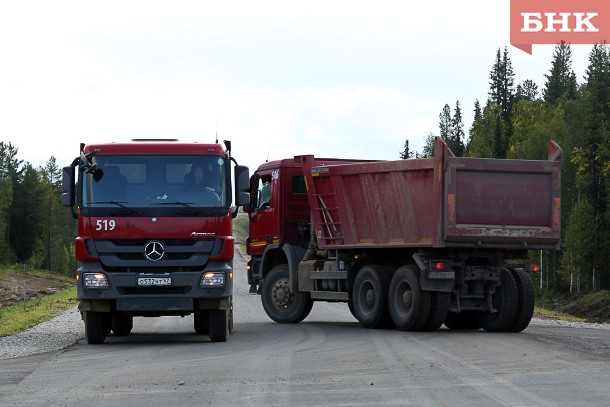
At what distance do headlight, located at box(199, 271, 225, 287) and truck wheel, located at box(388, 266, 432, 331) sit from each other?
411 cm

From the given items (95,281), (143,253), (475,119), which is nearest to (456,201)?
(143,253)

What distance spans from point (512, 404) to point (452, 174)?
970 cm

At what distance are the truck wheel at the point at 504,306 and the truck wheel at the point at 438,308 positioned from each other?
1239 millimetres

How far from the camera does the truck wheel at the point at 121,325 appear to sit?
2180 centimetres

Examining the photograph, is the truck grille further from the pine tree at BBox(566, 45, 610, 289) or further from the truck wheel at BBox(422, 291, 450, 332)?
the pine tree at BBox(566, 45, 610, 289)

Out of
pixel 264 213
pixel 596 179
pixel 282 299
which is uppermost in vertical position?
pixel 596 179

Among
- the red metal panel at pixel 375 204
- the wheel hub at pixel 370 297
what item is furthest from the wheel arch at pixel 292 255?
the wheel hub at pixel 370 297

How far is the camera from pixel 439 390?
12.0 metres

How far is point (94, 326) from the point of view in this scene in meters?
19.1

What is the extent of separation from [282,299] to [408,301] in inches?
176

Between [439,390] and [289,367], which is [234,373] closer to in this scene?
[289,367]

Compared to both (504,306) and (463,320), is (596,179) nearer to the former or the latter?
(463,320)

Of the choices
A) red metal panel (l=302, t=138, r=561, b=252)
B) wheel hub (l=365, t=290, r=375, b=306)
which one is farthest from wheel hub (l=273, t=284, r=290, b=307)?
red metal panel (l=302, t=138, r=561, b=252)

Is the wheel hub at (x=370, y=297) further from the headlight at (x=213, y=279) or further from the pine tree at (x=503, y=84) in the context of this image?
the pine tree at (x=503, y=84)
